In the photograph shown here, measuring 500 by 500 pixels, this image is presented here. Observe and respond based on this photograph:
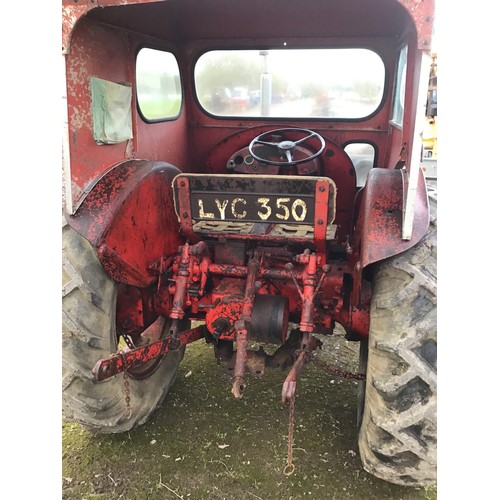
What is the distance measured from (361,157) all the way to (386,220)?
1792 mm

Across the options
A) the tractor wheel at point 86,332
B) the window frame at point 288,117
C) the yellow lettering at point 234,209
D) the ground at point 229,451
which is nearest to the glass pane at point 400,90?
the window frame at point 288,117

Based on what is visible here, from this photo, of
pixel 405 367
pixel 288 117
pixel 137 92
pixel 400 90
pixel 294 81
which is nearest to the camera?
pixel 405 367

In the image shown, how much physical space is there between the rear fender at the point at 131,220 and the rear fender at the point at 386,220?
3.73ft

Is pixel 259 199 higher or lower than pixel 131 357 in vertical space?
higher

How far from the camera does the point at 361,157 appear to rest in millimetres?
3697

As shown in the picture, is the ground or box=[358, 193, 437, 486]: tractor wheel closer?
box=[358, 193, 437, 486]: tractor wheel

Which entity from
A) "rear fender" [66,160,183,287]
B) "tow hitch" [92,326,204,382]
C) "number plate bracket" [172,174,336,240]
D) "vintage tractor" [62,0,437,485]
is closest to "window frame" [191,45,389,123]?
"vintage tractor" [62,0,437,485]

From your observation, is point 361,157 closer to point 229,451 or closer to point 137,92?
point 137,92

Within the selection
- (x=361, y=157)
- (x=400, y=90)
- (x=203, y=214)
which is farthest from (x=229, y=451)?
(x=400, y=90)

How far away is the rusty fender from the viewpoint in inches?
75.5

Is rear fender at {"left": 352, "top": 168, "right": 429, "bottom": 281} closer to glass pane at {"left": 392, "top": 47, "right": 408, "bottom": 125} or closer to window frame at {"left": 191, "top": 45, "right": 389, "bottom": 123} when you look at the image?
glass pane at {"left": 392, "top": 47, "right": 408, "bottom": 125}

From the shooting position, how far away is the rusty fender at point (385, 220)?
192 centimetres

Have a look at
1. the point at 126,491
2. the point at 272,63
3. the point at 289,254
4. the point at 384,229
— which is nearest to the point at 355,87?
the point at 272,63

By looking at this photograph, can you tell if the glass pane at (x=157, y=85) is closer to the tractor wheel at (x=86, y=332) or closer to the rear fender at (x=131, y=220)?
the rear fender at (x=131, y=220)
